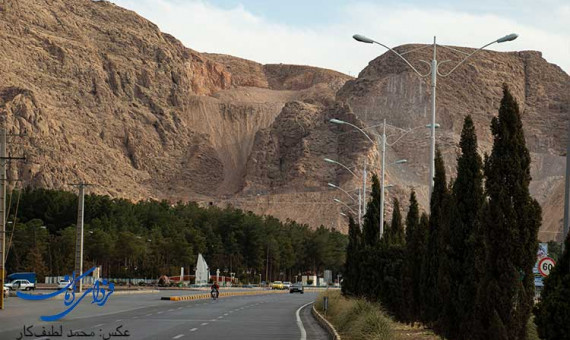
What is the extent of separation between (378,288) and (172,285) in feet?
242

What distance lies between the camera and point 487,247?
21.0 meters

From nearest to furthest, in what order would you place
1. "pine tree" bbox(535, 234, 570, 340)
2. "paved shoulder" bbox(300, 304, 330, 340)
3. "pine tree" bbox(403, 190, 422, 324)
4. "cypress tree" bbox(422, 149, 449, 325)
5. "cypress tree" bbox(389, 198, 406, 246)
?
1. "pine tree" bbox(535, 234, 570, 340)
2. "cypress tree" bbox(422, 149, 449, 325)
3. "paved shoulder" bbox(300, 304, 330, 340)
4. "pine tree" bbox(403, 190, 422, 324)
5. "cypress tree" bbox(389, 198, 406, 246)

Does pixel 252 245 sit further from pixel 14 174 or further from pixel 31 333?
pixel 31 333

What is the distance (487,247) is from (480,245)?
5.00ft

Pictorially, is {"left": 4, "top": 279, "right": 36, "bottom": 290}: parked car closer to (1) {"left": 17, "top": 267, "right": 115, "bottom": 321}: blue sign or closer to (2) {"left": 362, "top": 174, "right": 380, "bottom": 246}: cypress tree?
(1) {"left": 17, "top": 267, "right": 115, "bottom": 321}: blue sign

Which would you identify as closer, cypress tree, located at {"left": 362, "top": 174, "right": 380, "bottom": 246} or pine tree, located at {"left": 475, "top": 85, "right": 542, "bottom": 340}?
pine tree, located at {"left": 475, "top": 85, "right": 542, "bottom": 340}

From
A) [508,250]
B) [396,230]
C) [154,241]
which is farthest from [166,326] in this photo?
[154,241]

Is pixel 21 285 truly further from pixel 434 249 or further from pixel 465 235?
pixel 465 235

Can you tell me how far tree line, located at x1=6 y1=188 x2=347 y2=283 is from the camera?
123812 millimetres

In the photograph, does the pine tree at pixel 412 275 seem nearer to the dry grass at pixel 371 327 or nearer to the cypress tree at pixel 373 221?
the dry grass at pixel 371 327

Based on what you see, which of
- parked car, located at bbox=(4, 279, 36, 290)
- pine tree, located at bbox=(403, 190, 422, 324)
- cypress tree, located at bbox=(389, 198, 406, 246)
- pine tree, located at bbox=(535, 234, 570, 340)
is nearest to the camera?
pine tree, located at bbox=(535, 234, 570, 340)

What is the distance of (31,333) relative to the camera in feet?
91.1

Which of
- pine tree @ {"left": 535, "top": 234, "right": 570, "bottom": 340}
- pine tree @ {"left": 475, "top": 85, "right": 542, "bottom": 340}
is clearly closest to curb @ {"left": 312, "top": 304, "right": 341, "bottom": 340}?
pine tree @ {"left": 475, "top": 85, "right": 542, "bottom": 340}

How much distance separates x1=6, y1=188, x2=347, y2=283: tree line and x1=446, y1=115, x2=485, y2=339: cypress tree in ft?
308
